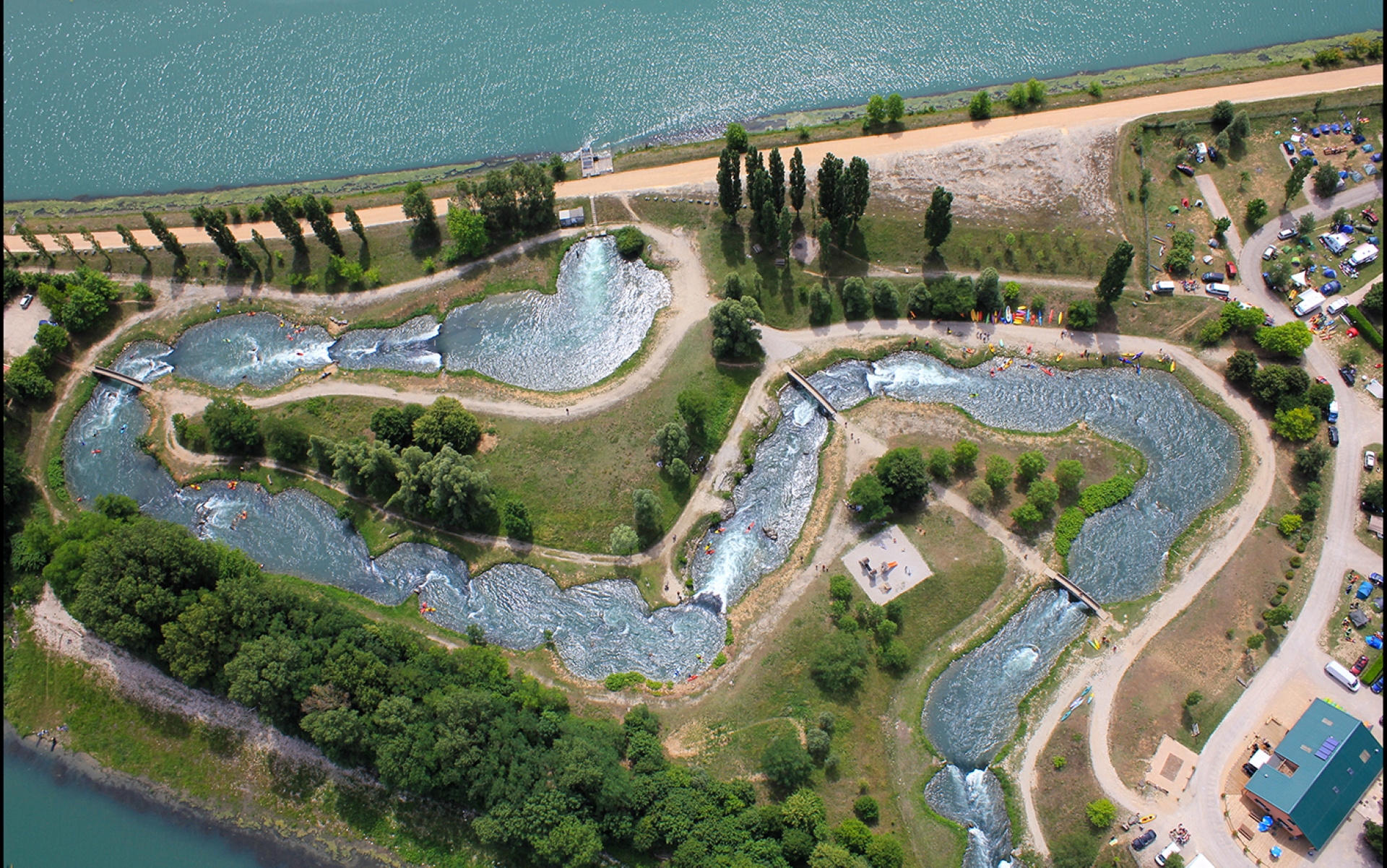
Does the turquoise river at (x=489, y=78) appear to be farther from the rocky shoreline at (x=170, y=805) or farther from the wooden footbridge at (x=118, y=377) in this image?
the rocky shoreline at (x=170, y=805)

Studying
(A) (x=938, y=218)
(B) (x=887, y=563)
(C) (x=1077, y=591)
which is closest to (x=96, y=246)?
(B) (x=887, y=563)

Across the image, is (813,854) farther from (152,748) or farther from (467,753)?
(152,748)

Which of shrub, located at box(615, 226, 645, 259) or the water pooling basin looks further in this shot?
shrub, located at box(615, 226, 645, 259)

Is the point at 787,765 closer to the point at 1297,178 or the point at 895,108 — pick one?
the point at 895,108

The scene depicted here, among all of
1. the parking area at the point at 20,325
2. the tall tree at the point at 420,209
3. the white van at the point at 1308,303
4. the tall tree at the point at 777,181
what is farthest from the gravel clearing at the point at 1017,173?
the parking area at the point at 20,325

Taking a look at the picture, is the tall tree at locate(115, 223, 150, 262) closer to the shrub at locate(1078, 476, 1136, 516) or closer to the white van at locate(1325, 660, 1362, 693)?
the shrub at locate(1078, 476, 1136, 516)

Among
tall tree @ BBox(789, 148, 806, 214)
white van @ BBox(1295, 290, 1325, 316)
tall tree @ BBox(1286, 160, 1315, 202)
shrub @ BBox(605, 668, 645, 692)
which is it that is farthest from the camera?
tall tree @ BBox(1286, 160, 1315, 202)

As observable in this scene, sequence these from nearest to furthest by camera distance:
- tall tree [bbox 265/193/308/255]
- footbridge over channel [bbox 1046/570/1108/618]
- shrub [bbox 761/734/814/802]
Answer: shrub [bbox 761/734/814/802]
footbridge over channel [bbox 1046/570/1108/618]
tall tree [bbox 265/193/308/255]

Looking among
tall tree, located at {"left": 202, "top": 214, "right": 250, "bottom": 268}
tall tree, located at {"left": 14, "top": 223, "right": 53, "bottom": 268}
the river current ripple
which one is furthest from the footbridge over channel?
tall tree, located at {"left": 14, "top": 223, "right": 53, "bottom": 268}
